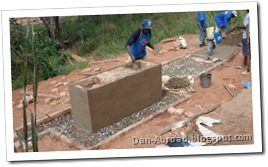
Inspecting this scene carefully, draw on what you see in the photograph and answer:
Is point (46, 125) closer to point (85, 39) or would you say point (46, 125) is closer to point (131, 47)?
point (131, 47)

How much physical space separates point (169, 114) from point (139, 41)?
5.25ft

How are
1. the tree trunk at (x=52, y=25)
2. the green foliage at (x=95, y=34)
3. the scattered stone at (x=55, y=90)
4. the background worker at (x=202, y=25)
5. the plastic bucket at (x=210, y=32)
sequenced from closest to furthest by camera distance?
the scattered stone at (x=55, y=90) → the plastic bucket at (x=210, y=32) → the green foliage at (x=95, y=34) → the background worker at (x=202, y=25) → the tree trunk at (x=52, y=25)

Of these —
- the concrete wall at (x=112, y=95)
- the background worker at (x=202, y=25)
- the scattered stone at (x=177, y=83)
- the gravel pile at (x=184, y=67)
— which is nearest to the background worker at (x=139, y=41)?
the concrete wall at (x=112, y=95)

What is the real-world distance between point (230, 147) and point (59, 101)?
3672 millimetres

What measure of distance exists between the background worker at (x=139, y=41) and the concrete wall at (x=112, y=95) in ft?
1.44

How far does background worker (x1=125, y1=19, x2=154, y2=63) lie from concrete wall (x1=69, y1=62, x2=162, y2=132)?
17.2 inches

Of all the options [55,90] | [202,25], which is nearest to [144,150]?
[55,90]

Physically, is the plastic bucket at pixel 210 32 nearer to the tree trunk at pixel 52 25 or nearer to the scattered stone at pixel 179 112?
the scattered stone at pixel 179 112

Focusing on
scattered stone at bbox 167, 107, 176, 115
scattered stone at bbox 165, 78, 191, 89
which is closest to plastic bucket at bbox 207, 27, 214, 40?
scattered stone at bbox 165, 78, 191, 89

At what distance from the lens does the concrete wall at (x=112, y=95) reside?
557cm

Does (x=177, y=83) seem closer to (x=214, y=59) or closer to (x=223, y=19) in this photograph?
(x=214, y=59)

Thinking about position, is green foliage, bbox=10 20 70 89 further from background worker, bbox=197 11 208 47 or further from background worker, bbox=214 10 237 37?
background worker, bbox=214 10 237 37

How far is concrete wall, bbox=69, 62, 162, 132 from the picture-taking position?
5574mm

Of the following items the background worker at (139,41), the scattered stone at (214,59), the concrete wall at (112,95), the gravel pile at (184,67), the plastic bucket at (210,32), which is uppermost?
the plastic bucket at (210,32)
